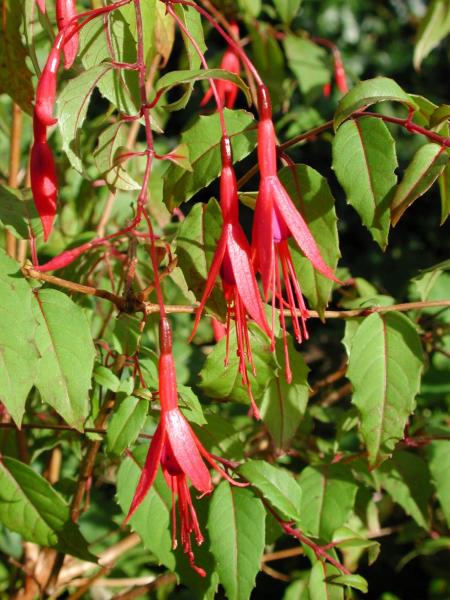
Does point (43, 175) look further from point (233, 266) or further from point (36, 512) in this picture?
point (36, 512)

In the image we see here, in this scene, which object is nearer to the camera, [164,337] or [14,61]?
[164,337]

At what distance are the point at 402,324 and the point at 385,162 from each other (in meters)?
0.16

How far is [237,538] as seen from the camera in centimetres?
69

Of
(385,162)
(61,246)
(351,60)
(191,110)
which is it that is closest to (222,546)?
(385,162)

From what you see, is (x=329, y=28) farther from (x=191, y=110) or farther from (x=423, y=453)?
(x=423, y=453)

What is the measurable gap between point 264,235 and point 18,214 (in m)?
0.33

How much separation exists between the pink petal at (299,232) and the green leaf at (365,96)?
109mm

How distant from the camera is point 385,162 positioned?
65 cm

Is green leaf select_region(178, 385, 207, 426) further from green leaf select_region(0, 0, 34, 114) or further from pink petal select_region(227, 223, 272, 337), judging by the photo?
green leaf select_region(0, 0, 34, 114)

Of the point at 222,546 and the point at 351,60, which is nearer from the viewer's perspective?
the point at 222,546

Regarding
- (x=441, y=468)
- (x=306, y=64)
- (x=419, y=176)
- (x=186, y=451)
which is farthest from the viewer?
(x=306, y=64)

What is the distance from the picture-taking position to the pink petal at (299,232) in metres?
0.53

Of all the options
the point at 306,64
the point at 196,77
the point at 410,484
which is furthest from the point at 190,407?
the point at 306,64

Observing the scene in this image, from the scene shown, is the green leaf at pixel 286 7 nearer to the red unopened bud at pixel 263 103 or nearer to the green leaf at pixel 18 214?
the green leaf at pixel 18 214
